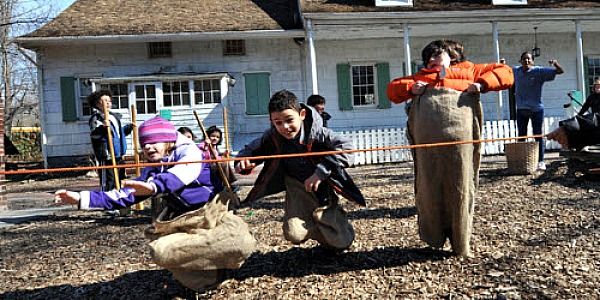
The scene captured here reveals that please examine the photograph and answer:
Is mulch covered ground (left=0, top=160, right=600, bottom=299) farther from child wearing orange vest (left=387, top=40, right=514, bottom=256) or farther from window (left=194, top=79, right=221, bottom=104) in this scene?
window (left=194, top=79, right=221, bottom=104)

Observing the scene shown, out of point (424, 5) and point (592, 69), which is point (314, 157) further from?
point (592, 69)

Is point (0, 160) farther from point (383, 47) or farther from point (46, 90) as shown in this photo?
point (383, 47)

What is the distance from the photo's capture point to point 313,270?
369 cm

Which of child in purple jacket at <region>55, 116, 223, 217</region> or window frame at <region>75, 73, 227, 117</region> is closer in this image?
child in purple jacket at <region>55, 116, 223, 217</region>

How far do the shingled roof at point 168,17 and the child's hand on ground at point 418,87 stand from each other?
12.1 meters

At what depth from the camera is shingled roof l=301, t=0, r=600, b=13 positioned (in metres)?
14.1

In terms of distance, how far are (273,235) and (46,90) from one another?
43.0ft

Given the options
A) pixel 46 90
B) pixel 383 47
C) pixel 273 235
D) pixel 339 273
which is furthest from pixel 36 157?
pixel 339 273

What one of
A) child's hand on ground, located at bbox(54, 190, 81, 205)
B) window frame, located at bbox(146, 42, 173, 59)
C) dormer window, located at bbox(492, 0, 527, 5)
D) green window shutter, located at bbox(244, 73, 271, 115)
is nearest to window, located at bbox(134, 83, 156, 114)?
window frame, located at bbox(146, 42, 173, 59)

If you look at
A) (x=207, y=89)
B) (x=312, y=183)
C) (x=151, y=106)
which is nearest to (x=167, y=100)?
(x=151, y=106)

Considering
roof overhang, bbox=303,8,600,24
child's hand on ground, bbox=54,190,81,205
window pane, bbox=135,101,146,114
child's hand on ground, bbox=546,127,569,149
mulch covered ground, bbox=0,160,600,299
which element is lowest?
mulch covered ground, bbox=0,160,600,299

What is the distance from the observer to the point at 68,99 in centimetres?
1550

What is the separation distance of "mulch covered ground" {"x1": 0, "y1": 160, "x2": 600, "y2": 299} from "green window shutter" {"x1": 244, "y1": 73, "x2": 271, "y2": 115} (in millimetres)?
9718

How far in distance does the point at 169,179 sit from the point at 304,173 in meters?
1.06
